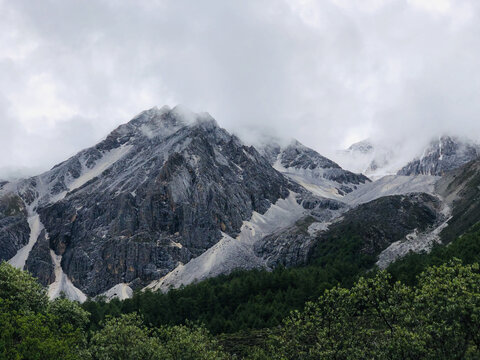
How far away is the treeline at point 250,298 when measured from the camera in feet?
398

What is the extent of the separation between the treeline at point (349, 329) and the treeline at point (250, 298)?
73352mm

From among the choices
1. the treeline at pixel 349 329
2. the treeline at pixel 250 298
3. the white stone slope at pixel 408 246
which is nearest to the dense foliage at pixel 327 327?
the treeline at pixel 349 329

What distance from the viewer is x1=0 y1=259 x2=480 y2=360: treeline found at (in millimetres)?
30703

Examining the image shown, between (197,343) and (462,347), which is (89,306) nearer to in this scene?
(197,343)

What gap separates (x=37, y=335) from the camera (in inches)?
1731

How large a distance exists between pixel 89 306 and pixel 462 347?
457ft

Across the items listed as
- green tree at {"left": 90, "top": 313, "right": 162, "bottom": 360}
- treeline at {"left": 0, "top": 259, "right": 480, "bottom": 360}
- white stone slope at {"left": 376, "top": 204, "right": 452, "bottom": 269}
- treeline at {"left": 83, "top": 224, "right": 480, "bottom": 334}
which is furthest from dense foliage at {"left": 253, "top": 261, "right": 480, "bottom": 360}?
white stone slope at {"left": 376, "top": 204, "right": 452, "bottom": 269}

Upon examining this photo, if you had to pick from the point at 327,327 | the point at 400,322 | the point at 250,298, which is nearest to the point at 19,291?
the point at 327,327

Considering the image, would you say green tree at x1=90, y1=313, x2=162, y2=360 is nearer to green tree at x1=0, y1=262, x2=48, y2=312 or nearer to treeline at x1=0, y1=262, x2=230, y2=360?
treeline at x1=0, y1=262, x2=230, y2=360

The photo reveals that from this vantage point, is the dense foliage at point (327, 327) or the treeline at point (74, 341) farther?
the treeline at point (74, 341)

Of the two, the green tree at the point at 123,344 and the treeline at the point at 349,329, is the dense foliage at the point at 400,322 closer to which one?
the treeline at the point at 349,329

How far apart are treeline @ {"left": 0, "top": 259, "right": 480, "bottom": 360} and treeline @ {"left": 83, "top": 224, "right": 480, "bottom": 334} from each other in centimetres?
7335

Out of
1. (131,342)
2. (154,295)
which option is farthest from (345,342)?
(154,295)

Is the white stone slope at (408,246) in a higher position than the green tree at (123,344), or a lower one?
lower
